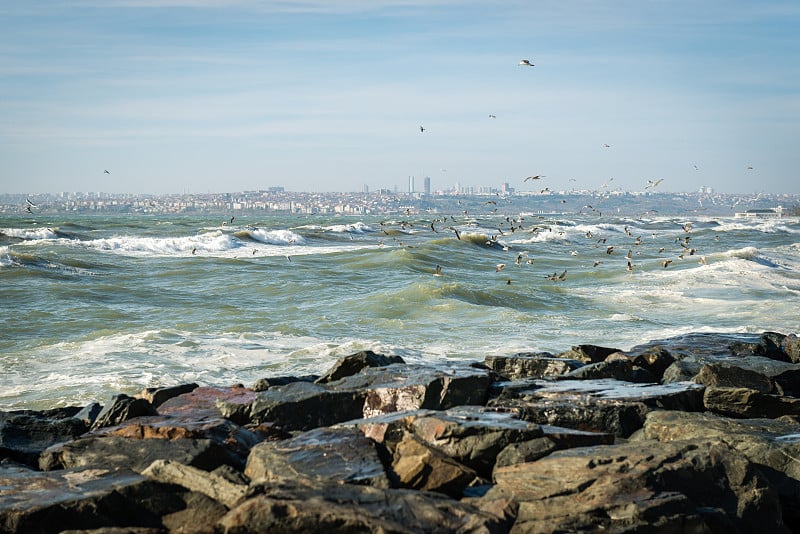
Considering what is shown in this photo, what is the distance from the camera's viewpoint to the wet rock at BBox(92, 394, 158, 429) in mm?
6867

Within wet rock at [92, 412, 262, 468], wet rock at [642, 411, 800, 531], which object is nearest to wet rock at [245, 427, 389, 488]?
wet rock at [92, 412, 262, 468]

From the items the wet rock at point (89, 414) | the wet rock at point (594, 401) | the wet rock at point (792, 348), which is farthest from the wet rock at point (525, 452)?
the wet rock at point (792, 348)

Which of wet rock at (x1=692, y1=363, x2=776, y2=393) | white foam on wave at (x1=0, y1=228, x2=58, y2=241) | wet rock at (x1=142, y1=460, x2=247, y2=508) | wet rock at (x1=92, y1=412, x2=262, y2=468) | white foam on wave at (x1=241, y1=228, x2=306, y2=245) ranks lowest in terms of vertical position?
white foam on wave at (x1=241, y1=228, x2=306, y2=245)

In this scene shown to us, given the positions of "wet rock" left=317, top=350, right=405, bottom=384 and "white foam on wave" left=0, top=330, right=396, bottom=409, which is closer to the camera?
"wet rock" left=317, top=350, right=405, bottom=384

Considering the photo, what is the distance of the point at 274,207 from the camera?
6880 inches

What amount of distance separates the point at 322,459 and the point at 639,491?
1.95 m

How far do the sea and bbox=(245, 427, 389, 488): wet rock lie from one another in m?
5.47

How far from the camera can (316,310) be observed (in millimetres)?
19984

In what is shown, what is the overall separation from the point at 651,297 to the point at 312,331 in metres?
11.0

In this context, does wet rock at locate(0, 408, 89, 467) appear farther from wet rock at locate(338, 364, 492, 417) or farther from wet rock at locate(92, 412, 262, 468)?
wet rock at locate(338, 364, 492, 417)

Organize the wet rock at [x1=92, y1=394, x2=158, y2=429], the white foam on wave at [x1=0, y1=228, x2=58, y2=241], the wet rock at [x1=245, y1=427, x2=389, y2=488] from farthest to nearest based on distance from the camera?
the white foam on wave at [x1=0, y1=228, x2=58, y2=241], the wet rock at [x1=92, y1=394, x2=158, y2=429], the wet rock at [x1=245, y1=427, x2=389, y2=488]

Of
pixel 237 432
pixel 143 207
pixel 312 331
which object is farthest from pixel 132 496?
pixel 143 207

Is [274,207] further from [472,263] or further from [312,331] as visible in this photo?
[312,331]

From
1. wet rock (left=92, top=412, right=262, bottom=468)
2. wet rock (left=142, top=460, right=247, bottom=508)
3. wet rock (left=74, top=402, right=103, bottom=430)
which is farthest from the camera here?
wet rock (left=74, top=402, right=103, bottom=430)
